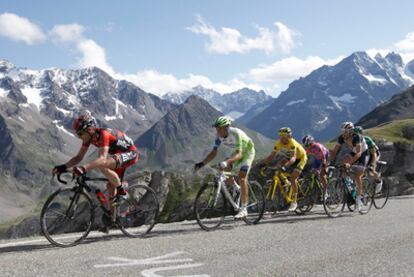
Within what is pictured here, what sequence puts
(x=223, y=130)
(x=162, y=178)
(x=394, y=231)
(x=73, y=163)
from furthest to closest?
(x=162, y=178)
(x=223, y=130)
(x=394, y=231)
(x=73, y=163)

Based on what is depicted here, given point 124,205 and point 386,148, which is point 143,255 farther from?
point 386,148

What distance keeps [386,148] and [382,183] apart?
33.0 ft

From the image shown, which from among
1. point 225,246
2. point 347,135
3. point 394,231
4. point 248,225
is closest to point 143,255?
point 225,246

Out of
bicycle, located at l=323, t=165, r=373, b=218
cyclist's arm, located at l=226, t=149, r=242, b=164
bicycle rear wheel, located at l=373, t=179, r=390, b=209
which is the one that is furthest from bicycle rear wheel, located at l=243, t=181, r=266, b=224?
bicycle rear wheel, located at l=373, t=179, r=390, b=209

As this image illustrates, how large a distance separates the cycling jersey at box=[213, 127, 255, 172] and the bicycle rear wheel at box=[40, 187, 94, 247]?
4311 mm

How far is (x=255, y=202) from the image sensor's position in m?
13.9

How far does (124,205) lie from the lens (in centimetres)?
1177

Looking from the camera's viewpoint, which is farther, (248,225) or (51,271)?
(248,225)

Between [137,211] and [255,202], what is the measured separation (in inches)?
154

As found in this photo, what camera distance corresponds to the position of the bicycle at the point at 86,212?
34.2ft

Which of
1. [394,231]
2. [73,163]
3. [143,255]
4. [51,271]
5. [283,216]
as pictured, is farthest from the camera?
[283,216]

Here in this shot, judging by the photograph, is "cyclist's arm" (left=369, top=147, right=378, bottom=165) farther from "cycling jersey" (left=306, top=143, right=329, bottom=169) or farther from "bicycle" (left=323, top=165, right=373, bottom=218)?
"cycling jersey" (left=306, top=143, right=329, bottom=169)

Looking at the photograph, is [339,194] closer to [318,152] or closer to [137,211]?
[318,152]

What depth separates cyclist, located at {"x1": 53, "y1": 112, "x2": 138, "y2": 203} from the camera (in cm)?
1050
